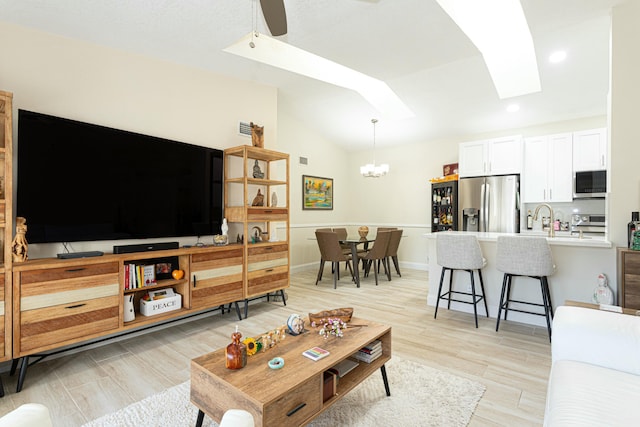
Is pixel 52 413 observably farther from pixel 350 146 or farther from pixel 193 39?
pixel 350 146

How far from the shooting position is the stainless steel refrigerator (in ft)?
16.3

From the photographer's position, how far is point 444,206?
5.73 metres

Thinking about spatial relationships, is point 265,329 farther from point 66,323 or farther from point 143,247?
point 66,323

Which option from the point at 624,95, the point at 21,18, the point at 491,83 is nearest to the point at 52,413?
the point at 21,18

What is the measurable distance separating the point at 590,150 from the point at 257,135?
15.4 feet

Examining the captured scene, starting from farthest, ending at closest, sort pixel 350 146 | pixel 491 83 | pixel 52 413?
pixel 350 146 → pixel 491 83 → pixel 52 413

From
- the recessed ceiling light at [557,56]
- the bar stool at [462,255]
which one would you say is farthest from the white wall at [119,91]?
the recessed ceiling light at [557,56]

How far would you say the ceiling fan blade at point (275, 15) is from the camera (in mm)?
1779

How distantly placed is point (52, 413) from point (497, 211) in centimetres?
563

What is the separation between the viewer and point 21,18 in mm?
2387

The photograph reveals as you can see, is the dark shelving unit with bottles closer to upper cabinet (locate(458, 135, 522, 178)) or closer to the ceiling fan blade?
upper cabinet (locate(458, 135, 522, 178))

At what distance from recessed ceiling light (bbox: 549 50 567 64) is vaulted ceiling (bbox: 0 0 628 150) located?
6 centimetres

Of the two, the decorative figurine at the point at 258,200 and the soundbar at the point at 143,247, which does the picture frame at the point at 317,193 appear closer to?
the decorative figurine at the point at 258,200

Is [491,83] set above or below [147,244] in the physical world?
above
